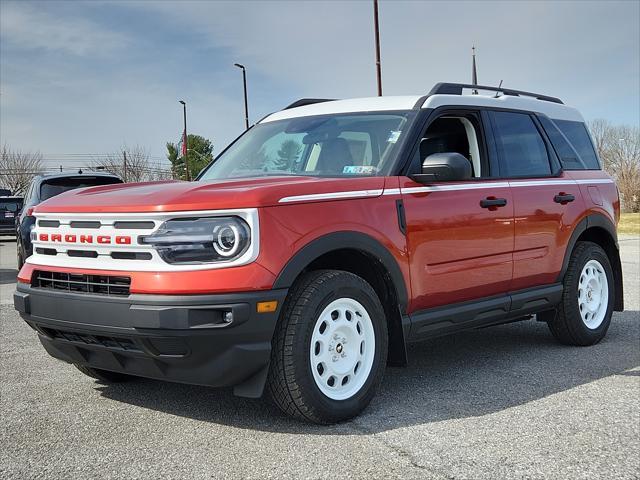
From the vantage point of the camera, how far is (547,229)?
17.7 ft

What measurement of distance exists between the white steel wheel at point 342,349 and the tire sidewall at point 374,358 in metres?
0.03

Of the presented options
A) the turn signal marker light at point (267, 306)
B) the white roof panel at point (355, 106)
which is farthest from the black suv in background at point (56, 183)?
the turn signal marker light at point (267, 306)

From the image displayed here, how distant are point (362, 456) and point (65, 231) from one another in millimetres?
1965

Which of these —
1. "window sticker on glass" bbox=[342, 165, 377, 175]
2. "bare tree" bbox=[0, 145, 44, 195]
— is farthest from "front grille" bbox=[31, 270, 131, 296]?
"bare tree" bbox=[0, 145, 44, 195]

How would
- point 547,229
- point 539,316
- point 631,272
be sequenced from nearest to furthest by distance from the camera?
point 547,229, point 539,316, point 631,272

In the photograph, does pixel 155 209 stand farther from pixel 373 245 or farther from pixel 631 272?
pixel 631 272

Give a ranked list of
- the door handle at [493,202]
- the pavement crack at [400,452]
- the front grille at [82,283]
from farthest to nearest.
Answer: the door handle at [493,202] < the front grille at [82,283] < the pavement crack at [400,452]

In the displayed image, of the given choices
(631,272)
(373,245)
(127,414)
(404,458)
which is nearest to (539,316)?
(373,245)

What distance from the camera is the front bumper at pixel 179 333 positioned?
133 inches

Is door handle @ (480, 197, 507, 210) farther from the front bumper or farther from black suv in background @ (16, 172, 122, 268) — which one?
black suv in background @ (16, 172, 122, 268)

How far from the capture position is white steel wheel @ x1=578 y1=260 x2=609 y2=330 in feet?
19.5

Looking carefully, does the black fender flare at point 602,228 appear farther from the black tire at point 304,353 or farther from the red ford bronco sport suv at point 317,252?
the black tire at point 304,353

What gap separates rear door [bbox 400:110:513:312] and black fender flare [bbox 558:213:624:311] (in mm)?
894

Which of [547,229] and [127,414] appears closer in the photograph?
[127,414]
